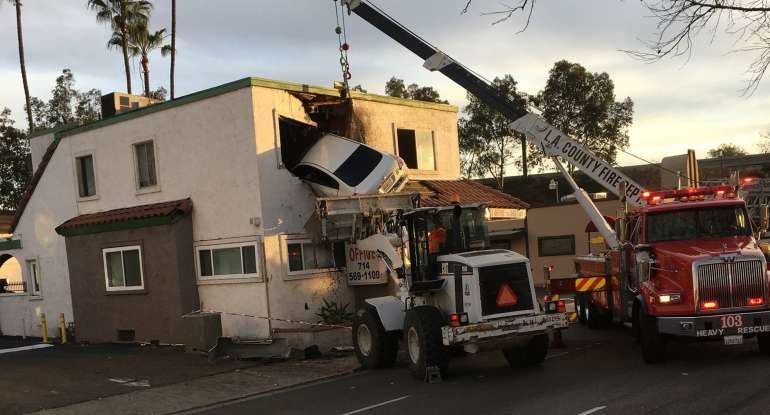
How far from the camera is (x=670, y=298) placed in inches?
452

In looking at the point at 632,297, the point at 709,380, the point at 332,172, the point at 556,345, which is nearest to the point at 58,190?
the point at 332,172

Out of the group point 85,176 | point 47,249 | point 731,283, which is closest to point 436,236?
point 731,283

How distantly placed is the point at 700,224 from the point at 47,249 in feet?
61.6

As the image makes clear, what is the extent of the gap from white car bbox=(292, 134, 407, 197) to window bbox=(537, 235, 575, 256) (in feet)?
57.6

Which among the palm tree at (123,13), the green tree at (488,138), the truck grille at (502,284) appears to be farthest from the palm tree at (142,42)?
the truck grille at (502,284)

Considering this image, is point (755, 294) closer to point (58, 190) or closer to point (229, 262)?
point (229, 262)

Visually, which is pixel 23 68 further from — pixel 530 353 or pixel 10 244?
pixel 530 353

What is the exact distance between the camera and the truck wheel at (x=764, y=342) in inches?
456

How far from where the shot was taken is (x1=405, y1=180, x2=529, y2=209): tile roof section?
2008 centimetres

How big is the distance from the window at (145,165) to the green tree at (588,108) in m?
31.1

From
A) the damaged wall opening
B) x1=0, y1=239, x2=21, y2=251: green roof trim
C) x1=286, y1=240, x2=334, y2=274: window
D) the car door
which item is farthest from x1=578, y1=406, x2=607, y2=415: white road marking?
x1=0, y1=239, x2=21, y2=251: green roof trim

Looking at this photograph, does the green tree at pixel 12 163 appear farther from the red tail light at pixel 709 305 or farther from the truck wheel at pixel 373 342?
the red tail light at pixel 709 305

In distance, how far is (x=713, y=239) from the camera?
12500mm

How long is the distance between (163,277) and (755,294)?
526 inches
